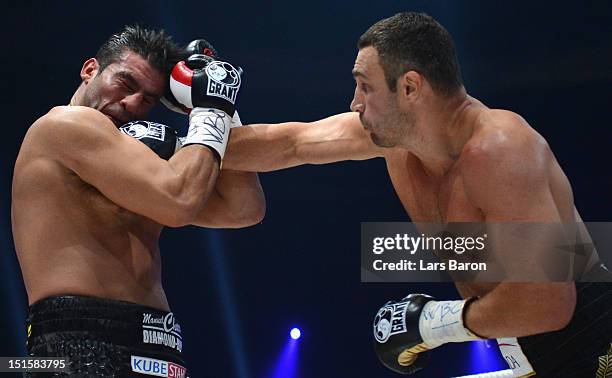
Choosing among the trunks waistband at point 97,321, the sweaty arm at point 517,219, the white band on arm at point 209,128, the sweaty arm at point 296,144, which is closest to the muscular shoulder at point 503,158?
the sweaty arm at point 517,219

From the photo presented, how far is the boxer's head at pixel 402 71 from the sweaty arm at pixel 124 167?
516 millimetres

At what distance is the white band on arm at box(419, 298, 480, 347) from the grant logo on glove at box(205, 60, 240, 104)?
827mm

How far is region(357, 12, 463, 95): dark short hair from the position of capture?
2.32 metres

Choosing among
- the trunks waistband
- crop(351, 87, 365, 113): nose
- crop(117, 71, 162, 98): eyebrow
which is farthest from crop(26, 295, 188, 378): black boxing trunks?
crop(351, 87, 365, 113): nose

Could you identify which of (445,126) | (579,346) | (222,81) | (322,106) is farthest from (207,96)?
(322,106)

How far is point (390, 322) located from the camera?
2.30m

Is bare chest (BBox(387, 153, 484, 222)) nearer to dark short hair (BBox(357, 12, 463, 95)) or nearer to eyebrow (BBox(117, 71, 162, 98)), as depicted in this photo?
dark short hair (BBox(357, 12, 463, 95))

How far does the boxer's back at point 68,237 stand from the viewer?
220 centimetres

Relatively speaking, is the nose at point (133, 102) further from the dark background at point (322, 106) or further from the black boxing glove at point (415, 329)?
the dark background at point (322, 106)

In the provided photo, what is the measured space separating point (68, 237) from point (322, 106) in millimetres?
3168

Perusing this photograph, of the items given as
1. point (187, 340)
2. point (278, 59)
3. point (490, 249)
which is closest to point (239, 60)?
point (278, 59)

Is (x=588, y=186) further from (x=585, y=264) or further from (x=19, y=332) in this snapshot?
(x=19, y=332)

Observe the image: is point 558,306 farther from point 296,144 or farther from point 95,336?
point 95,336

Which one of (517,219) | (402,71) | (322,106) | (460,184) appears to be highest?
(322,106)
